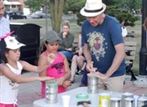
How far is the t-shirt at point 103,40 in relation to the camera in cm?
486

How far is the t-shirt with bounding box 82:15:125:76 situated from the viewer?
15.9ft

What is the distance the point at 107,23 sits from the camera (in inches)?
192

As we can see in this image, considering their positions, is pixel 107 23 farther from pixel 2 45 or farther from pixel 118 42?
pixel 2 45

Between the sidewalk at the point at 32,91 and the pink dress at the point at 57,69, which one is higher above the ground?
the pink dress at the point at 57,69

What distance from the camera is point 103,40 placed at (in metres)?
4.90

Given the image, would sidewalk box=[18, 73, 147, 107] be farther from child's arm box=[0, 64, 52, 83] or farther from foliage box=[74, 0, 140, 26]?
foliage box=[74, 0, 140, 26]

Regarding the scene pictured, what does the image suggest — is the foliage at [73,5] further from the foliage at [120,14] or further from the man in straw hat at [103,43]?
the man in straw hat at [103,43]

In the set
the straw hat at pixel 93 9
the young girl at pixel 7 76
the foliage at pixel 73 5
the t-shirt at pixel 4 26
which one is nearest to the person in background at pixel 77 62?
the t-shirt at pixel 4 26

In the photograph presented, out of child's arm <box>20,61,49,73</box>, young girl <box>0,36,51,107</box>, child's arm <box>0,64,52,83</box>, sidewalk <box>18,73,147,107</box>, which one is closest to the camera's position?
child's arm <box>0,64,52,83</box>

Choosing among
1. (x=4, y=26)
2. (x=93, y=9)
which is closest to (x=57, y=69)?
(x=93, y=9)

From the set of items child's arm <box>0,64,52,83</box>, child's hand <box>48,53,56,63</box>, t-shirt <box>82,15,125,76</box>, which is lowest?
child's hand <box>48,53,56,63</box>

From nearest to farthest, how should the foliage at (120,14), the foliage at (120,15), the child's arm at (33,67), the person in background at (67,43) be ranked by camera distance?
the child's arm at (33,67) < the person in background at (67,43) < the foliage at (120,15) < the foliage at (120,14)

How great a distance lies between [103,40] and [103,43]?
3cm

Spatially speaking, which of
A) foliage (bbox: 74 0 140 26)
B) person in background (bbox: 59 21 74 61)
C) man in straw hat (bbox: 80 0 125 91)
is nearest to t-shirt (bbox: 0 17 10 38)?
man in straw hat (bbox: 80 0 125 91)
